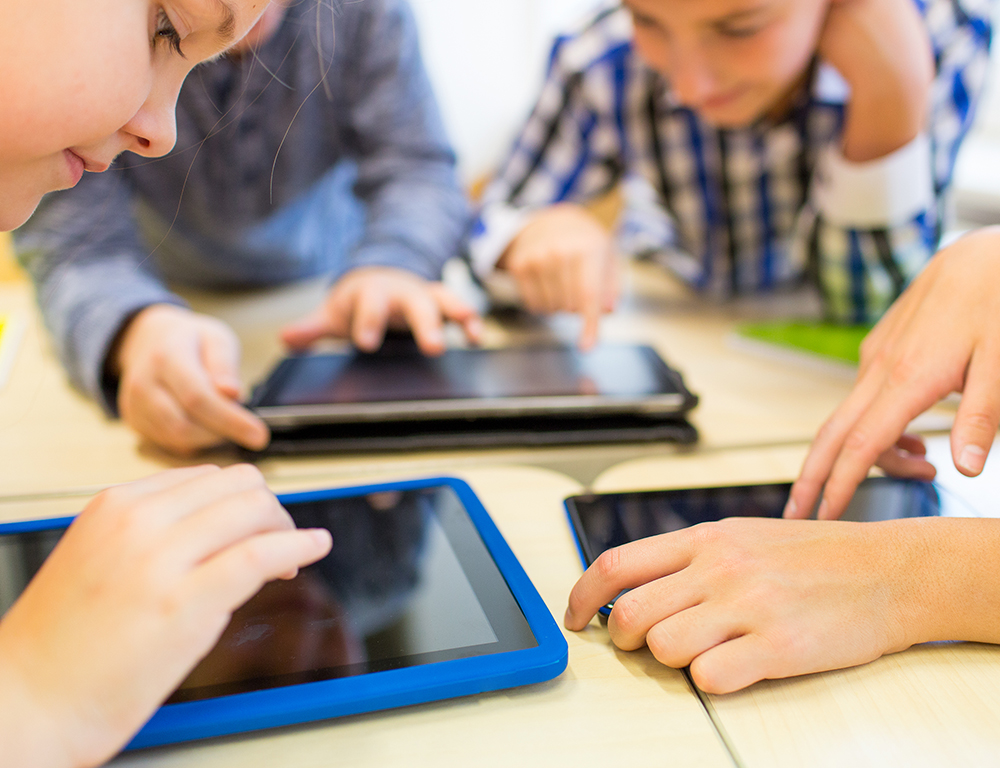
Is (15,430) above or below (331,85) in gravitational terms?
below

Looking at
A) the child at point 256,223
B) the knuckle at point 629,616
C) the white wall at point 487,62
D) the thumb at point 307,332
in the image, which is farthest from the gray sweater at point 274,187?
the white wall at point 487,62

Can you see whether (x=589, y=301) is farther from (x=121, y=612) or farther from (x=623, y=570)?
(x=121, y=612)

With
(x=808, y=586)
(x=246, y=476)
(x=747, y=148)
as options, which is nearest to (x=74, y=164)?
(x=246, y=476)

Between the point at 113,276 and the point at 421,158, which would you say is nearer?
the point at 113,276

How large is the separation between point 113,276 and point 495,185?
1.65ft

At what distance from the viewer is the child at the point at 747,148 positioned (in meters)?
0.69

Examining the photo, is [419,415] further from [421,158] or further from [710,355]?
[421,158]

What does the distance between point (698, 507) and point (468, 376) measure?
233mm

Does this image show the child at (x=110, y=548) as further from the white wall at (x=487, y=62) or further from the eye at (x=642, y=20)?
the white wall at (x=487, y=62)

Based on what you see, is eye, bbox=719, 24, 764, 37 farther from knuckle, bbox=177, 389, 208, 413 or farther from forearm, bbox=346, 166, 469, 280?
knuckle, bbox=177, 389, 208, 413

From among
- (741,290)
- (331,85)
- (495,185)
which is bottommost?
(741,290)

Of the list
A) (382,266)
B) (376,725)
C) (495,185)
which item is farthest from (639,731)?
(495,185)

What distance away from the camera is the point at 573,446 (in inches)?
21.5

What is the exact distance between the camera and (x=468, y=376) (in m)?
0.60
